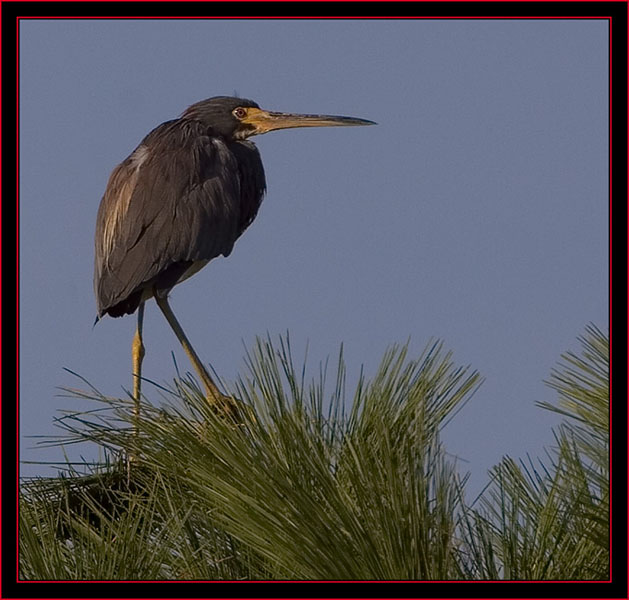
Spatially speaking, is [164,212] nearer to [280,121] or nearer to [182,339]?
[182,339]

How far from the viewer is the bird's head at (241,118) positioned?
5297mm

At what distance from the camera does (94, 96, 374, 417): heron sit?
4.59 metres

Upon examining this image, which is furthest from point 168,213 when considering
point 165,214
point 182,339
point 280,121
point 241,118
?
point 280,121

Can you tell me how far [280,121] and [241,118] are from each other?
0.64 ft

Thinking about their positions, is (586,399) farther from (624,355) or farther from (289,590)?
(289,590)

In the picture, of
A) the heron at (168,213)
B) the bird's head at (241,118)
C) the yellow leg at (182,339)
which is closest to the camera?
the yellow leg at (182,339)

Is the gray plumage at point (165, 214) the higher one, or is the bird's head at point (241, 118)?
the bird's head at point (241, 118)

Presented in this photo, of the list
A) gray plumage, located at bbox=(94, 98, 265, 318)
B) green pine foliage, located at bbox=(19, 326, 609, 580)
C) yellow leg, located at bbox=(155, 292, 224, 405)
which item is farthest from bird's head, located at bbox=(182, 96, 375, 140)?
green pine foliage, located at bbox=(19, 326, 609, 580)

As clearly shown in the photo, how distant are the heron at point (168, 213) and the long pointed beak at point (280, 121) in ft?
0.06

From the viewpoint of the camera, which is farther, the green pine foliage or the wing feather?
the wing feather

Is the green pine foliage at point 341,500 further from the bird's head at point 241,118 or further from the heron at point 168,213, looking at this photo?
the bird's head at point 241,118

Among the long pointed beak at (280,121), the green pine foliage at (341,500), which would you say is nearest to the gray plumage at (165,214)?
the long pointed beak at (280,121)

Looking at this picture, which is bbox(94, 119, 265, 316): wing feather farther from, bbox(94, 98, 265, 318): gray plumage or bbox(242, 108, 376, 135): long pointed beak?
bbox(242, 108, 376, 135): long pointed beak

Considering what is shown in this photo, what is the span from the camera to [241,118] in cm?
536
